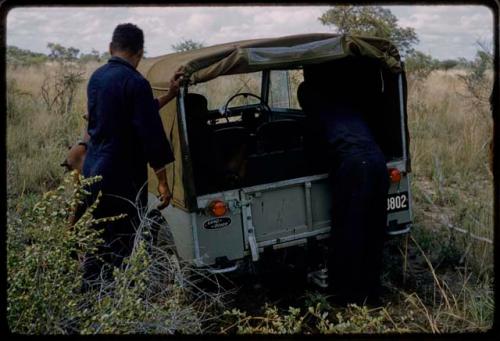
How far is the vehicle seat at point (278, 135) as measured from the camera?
486 cm

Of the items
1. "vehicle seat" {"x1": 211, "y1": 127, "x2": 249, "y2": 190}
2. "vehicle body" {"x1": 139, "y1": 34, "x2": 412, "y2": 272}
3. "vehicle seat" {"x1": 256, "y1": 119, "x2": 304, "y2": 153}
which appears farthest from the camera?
"vehicle seat" {"x1": 256, "y1": 119, "x2": 304, "y2": 153}

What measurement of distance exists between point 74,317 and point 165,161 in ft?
4.59

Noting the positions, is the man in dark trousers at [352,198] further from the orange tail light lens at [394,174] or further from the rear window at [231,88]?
the rear window at [231,88]

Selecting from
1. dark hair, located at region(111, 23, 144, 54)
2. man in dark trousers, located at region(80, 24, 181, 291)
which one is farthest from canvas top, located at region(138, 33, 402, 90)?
dark hair, located at region(111, 23, 144, 54)

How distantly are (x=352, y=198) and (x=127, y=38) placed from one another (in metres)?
2.11

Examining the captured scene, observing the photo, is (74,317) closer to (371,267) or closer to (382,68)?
(371,267)

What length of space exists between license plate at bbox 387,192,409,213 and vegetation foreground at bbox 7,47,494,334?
0.47m

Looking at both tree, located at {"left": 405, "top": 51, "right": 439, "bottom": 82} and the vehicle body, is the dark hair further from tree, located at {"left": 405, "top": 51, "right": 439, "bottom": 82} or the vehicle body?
tree, located at {"left": 405, "top": 51, "right": 439, "bottom": 82}

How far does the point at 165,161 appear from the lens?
4289mm

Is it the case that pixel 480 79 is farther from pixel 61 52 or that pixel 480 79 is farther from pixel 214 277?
pixel 61 52

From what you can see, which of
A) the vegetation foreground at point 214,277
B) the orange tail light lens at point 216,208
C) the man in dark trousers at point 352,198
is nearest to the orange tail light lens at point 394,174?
the man in dark trousers at point 352,198

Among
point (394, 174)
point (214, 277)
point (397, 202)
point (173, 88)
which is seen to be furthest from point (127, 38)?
point (397, 202)

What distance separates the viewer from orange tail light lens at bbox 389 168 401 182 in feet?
16.3

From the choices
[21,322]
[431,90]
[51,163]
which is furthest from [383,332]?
[431,90]
